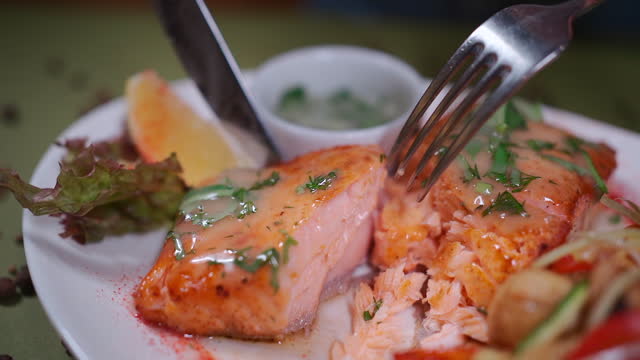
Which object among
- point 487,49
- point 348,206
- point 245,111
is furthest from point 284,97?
point 487,49

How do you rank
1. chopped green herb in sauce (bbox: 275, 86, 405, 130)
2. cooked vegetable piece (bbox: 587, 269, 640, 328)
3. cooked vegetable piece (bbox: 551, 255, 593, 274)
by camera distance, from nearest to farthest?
cooked vegetable piece (bbox: 587, 269, 640, 328), cooked vegetable piece (bbox: 551, 255, 593, 274), chopped green herb in sauce (bbox: 275, 86, 405, 130)

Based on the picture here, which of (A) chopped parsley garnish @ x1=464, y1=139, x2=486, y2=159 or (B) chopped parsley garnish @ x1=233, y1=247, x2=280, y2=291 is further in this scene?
(A) chopped parsley garnish @ x1=464, y1=139, x2=486, y2=159

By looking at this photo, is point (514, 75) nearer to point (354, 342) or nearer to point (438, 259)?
point (438, 259)

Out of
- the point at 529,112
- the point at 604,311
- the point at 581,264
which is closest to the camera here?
the point at 604,311

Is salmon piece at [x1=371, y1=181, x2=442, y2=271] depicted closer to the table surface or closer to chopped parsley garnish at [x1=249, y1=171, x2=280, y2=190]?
chopped parsley garnish at [x1=249, y1=171, x2=280, y2=190]

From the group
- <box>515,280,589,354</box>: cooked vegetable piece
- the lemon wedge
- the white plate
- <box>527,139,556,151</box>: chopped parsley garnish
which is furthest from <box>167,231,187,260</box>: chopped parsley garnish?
<box>527,139,556,151</box>: chopped parsley garnish

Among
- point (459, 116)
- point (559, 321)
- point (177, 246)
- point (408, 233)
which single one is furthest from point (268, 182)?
point (559, 321)

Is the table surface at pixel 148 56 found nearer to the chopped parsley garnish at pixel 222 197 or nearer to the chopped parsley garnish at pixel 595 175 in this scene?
the chopped parsley garnish at pixel 222 197

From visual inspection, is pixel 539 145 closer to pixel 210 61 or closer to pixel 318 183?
pixel 318 183
